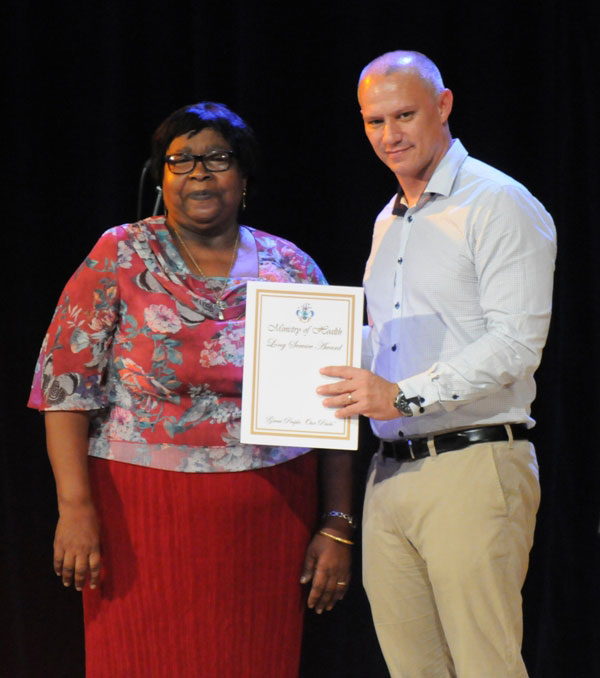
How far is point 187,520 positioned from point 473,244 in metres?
0.95

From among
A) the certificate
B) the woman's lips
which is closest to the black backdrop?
the woman's lips

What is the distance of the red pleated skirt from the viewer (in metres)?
2.26

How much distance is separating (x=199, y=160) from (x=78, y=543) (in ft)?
3.26

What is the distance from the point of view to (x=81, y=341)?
2240mm

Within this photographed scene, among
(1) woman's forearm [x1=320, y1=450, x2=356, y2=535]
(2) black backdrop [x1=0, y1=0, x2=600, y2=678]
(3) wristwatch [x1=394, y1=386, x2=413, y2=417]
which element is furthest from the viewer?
(2) black backdrop [x1=0, y1=0, x2=600, y2=678]

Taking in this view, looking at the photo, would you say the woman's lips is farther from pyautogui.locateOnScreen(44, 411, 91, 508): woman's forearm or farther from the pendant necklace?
pyautogui.locateOnScreen(44, 411, 91, 508): woman's forearm

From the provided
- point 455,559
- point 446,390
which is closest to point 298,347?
point 446,390

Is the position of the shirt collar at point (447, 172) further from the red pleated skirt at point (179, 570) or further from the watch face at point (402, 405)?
the red pleated skirt at point (179, 570)

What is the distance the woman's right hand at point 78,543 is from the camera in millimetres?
2225

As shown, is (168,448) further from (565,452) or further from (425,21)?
(425,21)

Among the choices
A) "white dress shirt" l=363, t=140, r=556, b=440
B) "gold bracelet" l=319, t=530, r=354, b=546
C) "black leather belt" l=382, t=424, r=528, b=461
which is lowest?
"gold bracelet" l=319, t=530, r=354, b=546

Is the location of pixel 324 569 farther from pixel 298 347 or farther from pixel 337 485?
pixel 298 347

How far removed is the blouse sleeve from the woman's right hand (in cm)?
25

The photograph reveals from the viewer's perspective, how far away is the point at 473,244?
2.09 meters
